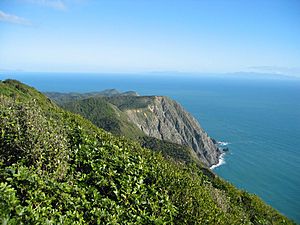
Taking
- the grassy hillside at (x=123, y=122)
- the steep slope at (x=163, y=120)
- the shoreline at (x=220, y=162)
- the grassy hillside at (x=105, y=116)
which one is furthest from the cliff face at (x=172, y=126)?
the grassy hillside at (x=105, y=116)

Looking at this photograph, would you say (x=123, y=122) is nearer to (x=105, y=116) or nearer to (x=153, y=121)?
(x=105, y=116)

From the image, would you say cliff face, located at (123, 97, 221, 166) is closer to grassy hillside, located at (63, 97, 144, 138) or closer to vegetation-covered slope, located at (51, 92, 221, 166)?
vegetation-covered slope, located at (51, 92, 221, 166)

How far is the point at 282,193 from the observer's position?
276 ft

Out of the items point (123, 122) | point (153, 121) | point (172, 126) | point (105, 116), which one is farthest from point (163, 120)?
point (105, 116)

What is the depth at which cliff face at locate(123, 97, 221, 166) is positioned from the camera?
442 ft

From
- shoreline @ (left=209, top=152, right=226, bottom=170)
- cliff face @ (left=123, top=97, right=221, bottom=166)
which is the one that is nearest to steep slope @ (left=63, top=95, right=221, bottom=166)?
cliff face @ (left=123, top=97, right=221, bottom=166)

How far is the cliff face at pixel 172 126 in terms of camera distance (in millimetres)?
134688

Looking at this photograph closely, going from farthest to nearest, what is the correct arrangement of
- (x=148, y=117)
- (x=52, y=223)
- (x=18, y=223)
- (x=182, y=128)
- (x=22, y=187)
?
1. (x=182, y=128)
2. (x=148, y=117)
3. (x=22, y=187)
4. (x=52, y=223)
5. (x=18, y=223)

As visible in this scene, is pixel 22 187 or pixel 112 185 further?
pixel 112 185

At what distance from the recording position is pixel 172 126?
153125 mm

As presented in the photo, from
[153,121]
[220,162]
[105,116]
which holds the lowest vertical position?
[220,162]

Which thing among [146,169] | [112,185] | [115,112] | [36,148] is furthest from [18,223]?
[115,112]

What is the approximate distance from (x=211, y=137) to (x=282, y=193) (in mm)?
65728

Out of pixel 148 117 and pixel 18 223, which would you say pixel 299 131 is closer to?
pixel 148 117
